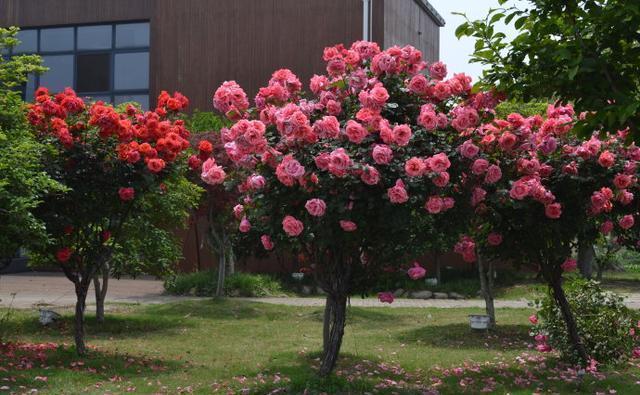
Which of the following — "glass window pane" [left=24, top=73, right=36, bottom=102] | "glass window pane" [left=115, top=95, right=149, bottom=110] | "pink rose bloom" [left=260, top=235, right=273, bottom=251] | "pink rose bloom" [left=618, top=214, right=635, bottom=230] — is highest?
"glass window pane" [left=24, top=73, right=36, bottom=102]

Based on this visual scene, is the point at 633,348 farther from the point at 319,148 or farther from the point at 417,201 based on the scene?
the point at 319,148

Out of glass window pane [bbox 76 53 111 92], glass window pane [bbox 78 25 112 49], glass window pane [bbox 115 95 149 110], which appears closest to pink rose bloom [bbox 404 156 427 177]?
glass window pane [bbox 115 95 149 110]

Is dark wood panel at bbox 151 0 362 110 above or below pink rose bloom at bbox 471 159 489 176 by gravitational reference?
above

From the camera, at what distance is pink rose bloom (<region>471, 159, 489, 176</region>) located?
613 centimetres

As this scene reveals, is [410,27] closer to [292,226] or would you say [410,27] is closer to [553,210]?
[553,210]

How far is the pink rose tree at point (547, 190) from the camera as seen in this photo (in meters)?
6.57

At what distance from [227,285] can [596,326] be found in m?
11.1

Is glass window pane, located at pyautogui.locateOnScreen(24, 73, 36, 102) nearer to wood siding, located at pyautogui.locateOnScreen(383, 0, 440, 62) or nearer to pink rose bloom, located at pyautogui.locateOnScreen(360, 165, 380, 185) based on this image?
wood siding, located at pyautogui.locateOnScreen(383, 0, 440, 62)

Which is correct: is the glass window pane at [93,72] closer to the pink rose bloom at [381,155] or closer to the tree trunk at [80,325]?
the tree trunk at [80,325]

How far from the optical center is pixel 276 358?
909cm

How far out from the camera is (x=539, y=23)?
4969mm

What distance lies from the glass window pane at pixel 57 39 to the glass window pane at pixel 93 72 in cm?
71

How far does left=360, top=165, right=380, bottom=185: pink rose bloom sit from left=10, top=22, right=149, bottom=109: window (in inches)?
788

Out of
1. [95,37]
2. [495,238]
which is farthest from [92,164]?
[95,37]
